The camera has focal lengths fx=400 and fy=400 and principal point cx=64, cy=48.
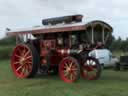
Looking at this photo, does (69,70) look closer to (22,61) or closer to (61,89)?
(61,89)

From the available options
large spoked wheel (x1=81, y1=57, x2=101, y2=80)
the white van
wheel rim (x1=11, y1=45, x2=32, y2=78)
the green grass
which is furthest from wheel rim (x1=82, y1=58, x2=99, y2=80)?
the white van

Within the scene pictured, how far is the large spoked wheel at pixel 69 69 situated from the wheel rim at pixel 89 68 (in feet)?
3.64

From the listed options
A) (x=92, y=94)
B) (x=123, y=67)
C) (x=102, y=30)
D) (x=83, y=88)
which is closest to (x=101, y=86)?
(x=83, y=88)

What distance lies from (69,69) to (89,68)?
140 centimetres

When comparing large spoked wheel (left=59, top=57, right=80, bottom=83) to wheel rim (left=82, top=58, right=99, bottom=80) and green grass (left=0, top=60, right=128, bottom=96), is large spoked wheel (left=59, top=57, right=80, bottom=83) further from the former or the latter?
wheel rim (left=82, top=58, right=99, bottom=80)

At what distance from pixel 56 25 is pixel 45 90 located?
4.06 m

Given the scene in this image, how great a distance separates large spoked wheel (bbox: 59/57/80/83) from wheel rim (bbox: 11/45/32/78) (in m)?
1.68

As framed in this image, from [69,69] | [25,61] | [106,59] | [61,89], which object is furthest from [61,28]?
[106,59]

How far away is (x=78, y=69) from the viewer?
13.8 meters

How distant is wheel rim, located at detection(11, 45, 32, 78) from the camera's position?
51.8 ft

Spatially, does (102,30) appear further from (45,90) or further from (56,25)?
(45,90)

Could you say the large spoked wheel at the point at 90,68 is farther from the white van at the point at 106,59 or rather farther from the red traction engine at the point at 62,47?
the white van at the point at 106,59

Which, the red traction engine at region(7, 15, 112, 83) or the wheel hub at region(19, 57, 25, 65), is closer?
the red traction engine at region(7, 15, 112, 83)

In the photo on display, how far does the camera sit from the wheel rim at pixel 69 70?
551 inches
